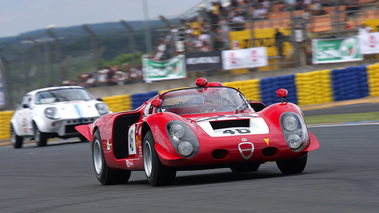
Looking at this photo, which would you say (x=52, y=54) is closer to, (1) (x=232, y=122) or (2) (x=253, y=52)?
(2) (x=253, y=52)

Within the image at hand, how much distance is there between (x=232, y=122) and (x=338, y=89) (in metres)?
12.7

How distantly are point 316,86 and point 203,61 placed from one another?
489 centimetres

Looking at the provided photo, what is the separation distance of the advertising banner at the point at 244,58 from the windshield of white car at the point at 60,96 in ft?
25.8

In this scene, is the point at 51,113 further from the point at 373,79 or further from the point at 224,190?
the point at 224,190

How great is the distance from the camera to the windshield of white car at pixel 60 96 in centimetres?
1447

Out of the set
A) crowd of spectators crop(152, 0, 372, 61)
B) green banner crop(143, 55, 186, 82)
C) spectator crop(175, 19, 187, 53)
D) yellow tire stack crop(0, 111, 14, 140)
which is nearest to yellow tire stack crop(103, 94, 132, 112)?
yellow tire stack crop(0, 111, 14, 140)

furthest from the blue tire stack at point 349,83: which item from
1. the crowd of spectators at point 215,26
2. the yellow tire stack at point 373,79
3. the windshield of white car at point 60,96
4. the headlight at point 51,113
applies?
the headlight at point 51,113

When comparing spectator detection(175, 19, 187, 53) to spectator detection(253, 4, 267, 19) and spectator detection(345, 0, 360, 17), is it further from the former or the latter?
spectator detection(345, 0, 360, 17)

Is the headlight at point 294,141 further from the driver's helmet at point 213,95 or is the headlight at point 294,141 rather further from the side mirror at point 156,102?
the side mirror at point 156,102

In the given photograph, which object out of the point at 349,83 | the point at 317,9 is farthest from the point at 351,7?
the point at 349,83

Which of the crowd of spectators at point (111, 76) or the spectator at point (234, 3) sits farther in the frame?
the spectator at point (234, 3)

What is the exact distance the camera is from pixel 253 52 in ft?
70.7

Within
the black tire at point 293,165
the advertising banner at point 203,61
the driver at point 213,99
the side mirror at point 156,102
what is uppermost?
the side mirror at point 156,102

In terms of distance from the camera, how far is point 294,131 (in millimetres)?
5754
